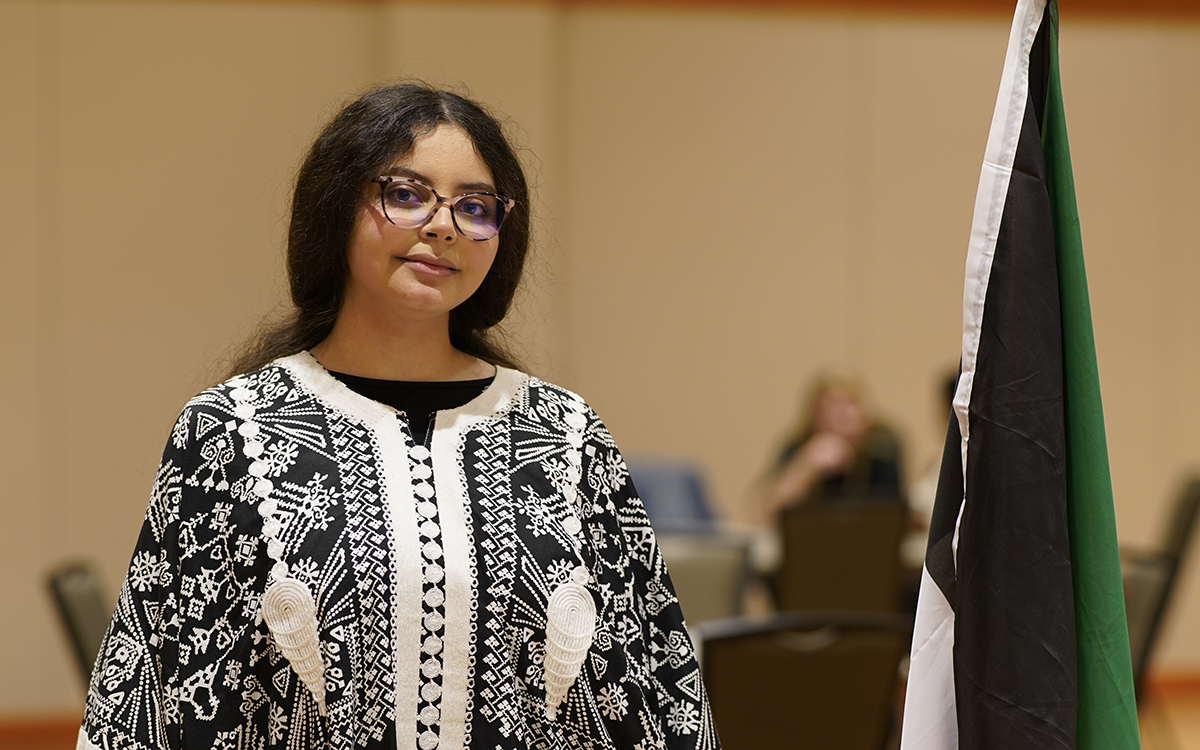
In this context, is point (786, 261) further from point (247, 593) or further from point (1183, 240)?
point (247, 593)

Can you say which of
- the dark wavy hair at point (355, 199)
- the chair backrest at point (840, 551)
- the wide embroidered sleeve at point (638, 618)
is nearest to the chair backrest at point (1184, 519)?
the chair backrest at point (840, 551)

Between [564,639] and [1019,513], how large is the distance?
50 centimetres

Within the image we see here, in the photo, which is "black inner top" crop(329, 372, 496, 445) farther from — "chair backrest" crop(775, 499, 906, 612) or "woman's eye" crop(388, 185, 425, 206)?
"chair backrest" crop(775, 499, 906, 612)

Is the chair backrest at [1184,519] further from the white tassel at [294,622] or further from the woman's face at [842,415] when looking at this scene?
the white tassel at [294,622]

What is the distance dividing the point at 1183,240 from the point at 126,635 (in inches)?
239

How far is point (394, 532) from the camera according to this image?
4.41 feet

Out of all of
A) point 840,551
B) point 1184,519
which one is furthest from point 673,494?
point 1184,519

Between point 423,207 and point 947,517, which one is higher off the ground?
point 423,207

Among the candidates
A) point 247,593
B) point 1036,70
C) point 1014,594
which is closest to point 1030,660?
point 1014,594

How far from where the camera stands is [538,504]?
1418mm

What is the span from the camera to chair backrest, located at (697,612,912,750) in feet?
8.34

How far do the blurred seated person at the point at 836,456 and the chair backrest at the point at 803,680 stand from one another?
278cm

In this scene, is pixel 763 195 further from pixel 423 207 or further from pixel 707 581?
pixel 423 207

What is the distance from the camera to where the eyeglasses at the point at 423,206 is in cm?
139
